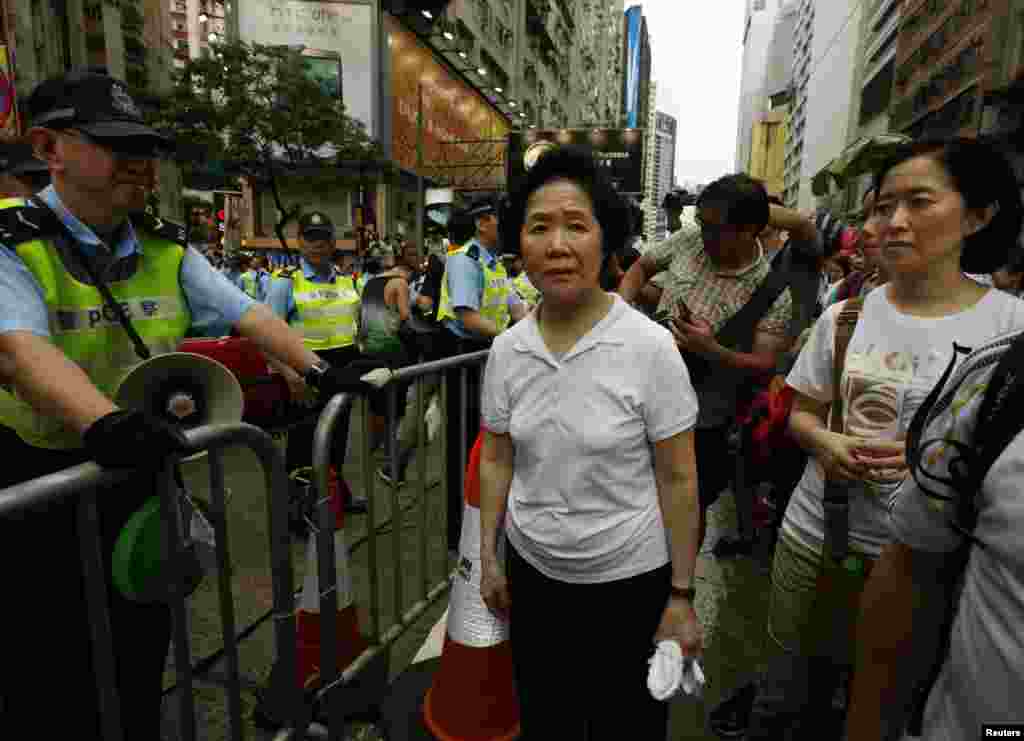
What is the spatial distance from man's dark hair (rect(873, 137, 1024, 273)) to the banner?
6861mm

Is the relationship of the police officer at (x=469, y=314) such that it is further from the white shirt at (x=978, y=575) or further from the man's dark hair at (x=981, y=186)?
the white shirt at (x=978, y=575)

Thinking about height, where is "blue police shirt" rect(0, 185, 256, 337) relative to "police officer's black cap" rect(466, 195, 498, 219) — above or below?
below

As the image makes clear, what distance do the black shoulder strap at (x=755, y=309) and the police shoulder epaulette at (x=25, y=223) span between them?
2.36m

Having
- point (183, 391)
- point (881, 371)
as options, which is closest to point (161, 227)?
point (183, 391)

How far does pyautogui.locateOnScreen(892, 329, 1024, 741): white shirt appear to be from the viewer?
0.79 metres

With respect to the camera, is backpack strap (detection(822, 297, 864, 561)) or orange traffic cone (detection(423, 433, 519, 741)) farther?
Answer: orange traffic cone (detection(423, 433, 519, 741))

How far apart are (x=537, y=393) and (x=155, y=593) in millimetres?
1136

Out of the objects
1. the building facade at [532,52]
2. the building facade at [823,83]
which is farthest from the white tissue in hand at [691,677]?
the building facade at [823,83]

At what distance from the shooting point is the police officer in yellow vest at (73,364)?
157 centimetres

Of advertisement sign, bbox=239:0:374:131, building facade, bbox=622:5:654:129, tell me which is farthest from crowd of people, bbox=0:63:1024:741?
building facade, bbox=622:5:654:129

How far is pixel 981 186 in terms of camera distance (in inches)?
63.9

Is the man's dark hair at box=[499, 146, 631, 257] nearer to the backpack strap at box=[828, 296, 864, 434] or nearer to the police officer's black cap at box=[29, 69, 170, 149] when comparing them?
the backpack strap at box=[828, 296, 864, 434]

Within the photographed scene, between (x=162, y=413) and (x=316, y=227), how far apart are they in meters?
3.44

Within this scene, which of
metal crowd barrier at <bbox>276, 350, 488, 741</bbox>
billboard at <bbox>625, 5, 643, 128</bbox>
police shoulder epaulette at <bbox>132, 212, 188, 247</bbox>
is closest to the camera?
police shoulder epaulette at <bbox>132, 212, 188, 247</bbox>
